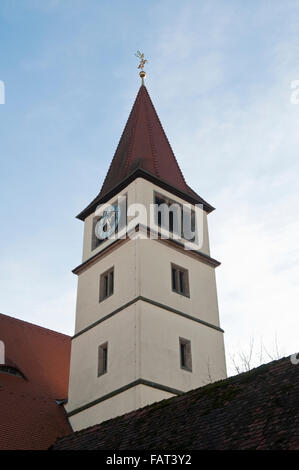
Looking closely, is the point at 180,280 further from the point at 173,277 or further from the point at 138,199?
the point at 138,199

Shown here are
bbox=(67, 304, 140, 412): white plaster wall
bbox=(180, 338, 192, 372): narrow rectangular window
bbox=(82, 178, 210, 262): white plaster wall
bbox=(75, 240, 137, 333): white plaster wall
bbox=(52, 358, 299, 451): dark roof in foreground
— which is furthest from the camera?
bbox=(82, 178, 210, 262): white plaster wall

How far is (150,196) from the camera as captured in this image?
23125 millimetres

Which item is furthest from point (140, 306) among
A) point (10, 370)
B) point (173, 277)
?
point (10, 370)

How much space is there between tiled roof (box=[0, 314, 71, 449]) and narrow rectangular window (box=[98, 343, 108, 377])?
2.07 m

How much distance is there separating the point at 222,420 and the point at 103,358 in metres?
11.8

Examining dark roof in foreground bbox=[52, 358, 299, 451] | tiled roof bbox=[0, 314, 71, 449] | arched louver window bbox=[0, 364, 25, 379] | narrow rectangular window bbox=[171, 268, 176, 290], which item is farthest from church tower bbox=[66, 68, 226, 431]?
dark roof in foreground bbox=[52, 358, 299, 451]

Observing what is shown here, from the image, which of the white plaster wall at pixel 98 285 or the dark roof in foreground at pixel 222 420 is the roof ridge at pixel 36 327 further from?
the dark roof in foreground at pixel 222 420

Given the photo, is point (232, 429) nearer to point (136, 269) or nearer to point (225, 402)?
point (225, 402)

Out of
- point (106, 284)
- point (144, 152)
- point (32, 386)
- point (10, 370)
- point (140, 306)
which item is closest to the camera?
point (140, 306)

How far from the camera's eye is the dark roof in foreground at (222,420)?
7.98 meters

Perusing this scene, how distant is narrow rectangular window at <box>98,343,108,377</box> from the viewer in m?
20.1

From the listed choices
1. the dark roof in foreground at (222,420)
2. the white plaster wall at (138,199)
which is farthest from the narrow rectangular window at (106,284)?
the dark roof in foreground at (222,420)

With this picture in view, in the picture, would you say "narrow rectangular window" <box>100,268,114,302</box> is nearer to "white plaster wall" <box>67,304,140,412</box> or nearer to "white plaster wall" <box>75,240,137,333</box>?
"white plaster wall" <box>75,240,137,333</box>

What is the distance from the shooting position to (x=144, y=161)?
24625 millimetres
